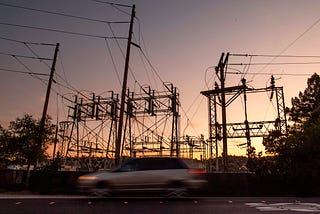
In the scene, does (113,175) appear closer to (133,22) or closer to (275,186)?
(275,186)

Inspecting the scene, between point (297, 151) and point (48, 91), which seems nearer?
point (297, 151)

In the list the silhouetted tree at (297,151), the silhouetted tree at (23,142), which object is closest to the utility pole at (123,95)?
the silhouetted tree at (23,142)

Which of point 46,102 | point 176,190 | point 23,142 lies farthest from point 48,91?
point 176,190

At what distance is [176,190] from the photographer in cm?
1273

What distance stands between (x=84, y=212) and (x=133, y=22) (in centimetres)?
1572

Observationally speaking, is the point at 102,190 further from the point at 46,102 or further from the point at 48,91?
the point at 48,91

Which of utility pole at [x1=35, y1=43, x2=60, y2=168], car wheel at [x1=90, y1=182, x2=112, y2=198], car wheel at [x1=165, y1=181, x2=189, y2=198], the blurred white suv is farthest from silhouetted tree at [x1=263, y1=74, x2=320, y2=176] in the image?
utility pole at [x1=35, y1=43, x2=60, y2=168]

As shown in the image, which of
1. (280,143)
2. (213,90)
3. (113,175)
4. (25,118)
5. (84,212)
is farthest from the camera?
(213,90)

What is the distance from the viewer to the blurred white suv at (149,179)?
12.8m

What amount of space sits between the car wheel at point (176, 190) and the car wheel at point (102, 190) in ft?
7.67

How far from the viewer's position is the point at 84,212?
9.43 m

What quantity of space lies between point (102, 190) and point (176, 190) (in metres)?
2.92

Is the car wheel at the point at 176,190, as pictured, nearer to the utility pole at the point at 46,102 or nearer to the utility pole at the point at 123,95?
the utility pole at the point at 123,95

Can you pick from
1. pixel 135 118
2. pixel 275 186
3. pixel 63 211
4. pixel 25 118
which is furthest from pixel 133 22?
pixel 135 118
